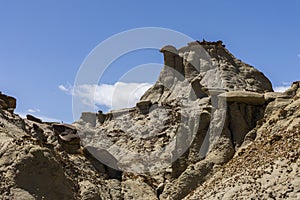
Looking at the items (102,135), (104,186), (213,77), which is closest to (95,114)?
(102,135)

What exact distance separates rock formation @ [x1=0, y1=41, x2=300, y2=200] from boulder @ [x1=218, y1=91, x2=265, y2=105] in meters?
0.08

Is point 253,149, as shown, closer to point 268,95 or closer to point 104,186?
point 268,95

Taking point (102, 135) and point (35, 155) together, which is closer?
point (35, 155)

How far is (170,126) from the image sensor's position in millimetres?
52750

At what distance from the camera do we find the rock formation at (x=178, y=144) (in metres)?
26.8

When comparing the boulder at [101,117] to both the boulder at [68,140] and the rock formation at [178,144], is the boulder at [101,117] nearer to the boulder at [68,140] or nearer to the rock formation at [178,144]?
the rock formation at [178,144]

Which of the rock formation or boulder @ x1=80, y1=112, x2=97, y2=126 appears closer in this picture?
the rock formation

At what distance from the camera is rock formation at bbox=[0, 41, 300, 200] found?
26766mm

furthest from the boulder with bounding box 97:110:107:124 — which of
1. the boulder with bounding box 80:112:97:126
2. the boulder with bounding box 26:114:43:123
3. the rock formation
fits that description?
the boulder with bounding box 26:114:43:123

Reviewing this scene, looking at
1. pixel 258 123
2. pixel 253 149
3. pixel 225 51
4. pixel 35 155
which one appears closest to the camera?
pixel 35 155

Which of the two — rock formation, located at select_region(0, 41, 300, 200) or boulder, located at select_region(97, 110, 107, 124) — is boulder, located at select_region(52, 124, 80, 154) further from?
boulder, located at select_region(97, 110, 107, 124)

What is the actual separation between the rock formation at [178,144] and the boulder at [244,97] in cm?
8

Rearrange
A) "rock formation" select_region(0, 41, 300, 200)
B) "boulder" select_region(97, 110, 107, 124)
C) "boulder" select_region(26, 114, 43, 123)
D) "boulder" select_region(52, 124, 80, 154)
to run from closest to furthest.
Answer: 1. "rock formation" select_region(0, 41, 300, 200)
2. "boulder" select_region(52, 124, 80, 154)
3. "boulder" select_region(26, 114, 43, 123)
4. "boulder" select_region(97, 110, 107, 124)

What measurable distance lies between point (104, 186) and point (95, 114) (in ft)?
87.3
